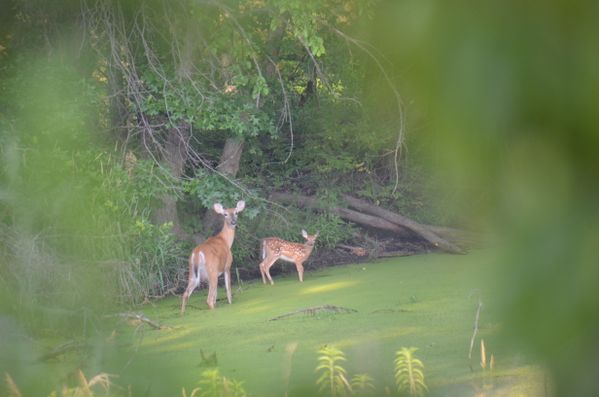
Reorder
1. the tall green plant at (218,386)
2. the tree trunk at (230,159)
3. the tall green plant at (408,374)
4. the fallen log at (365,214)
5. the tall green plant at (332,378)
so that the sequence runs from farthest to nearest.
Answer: the fallen log at (365,214) < the tree trunk at (230,159) < the tall green plant at (218,386) < the tall green plant at (408,374) < the tall green plant at (332,378)

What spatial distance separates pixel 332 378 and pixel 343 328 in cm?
405

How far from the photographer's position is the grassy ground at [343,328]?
3623mm

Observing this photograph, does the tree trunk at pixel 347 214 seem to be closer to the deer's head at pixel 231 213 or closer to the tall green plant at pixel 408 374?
the deer's head at pixel 231 213

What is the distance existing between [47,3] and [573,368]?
17.0 ft

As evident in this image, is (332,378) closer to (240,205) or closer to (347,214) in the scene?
(240,205)

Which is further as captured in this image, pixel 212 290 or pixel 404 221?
pixel 404 221

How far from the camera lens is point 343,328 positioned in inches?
197

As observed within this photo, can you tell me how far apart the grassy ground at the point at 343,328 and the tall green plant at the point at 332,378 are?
556mm

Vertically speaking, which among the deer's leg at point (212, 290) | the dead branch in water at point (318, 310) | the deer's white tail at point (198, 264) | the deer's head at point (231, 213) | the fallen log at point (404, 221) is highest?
the deer's head at point (231, 213)

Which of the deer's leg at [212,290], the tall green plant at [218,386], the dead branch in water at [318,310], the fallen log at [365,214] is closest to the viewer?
the tall green plant at [218,386]

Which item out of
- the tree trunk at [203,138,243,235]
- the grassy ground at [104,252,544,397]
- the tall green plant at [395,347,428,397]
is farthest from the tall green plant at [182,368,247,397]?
the tree trunk at [203,138,243,235]

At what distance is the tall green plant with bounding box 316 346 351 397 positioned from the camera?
0.58 m

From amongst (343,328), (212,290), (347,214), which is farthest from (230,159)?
(343,328)

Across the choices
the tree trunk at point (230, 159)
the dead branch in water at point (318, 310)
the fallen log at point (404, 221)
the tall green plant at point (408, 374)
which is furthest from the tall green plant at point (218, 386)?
the tree trunk at point (230, 159)
